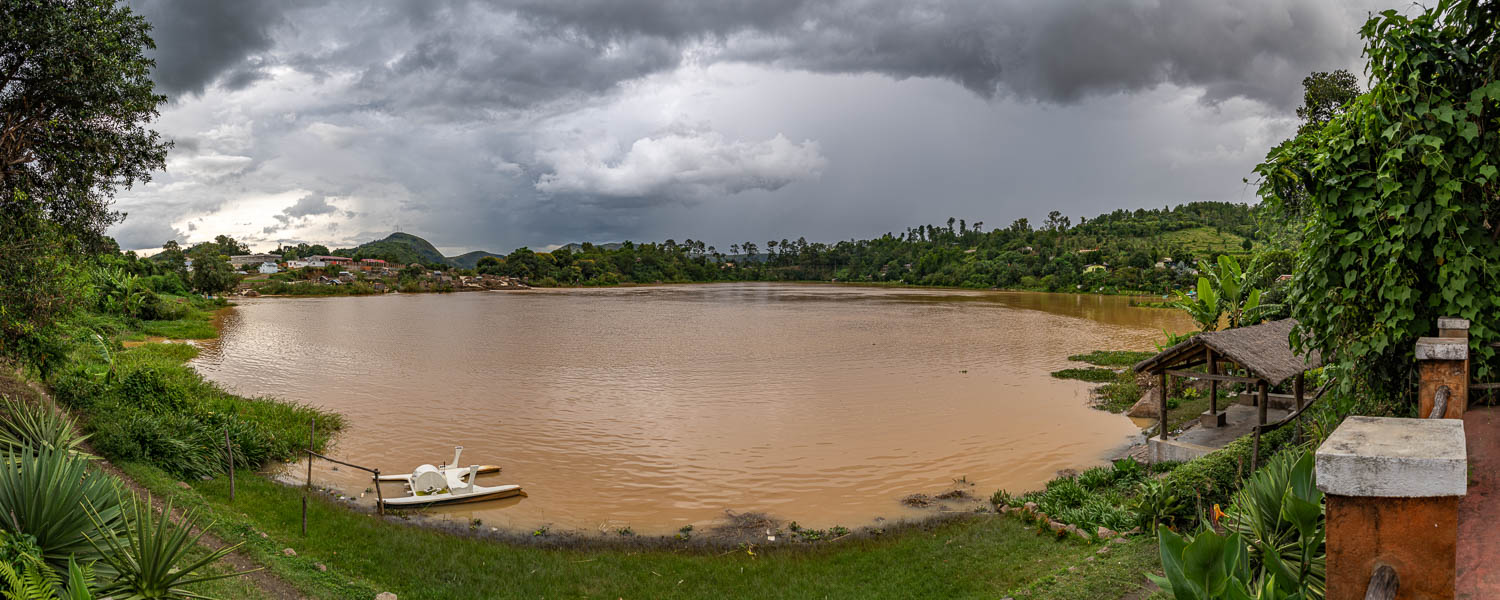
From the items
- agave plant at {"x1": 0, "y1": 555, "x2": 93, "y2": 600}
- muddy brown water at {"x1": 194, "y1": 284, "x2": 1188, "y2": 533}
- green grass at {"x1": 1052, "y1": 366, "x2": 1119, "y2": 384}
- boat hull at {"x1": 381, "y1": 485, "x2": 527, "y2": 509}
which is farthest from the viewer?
green grass at {"x1": 1052, "y1": 366, "x2": 1119, "y2": 384}

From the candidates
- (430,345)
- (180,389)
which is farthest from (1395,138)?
(430,345)

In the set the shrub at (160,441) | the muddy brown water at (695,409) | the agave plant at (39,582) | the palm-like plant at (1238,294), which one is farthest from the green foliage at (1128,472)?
the shrub at (160,441)

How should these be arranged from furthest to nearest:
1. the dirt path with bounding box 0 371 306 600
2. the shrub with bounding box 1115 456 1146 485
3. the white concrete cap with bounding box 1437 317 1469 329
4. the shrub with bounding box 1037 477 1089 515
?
the shrub with bounding box 1115 456 1146 485
the shrub with bounding box 1037 477 1089 515
the dirt path with bounding box 0 371 306 600
the white concrete cap with bounding box 1437 317 1469 329

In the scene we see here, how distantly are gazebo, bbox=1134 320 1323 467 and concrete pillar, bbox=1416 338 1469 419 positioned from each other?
695cm

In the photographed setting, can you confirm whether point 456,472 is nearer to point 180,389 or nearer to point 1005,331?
point 180,389

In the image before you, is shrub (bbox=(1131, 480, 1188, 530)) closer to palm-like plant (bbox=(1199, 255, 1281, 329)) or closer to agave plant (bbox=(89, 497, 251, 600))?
agave plant (bbox=(89, 497, 251, 600))

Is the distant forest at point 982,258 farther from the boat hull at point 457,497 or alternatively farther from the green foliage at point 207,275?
the boat hull at point 457,497

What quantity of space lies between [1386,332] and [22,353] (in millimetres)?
15586

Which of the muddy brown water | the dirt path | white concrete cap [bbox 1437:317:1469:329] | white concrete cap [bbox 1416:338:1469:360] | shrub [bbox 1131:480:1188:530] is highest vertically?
white concrete cap [bbox 1437:317:1469:329]

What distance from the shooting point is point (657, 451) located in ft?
51.1

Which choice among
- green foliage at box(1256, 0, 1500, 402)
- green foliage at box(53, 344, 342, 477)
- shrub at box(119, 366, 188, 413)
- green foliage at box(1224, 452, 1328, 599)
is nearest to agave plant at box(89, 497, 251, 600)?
green foliage at box(1224, 452, 1328, 599)

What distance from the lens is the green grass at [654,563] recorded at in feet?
24.6

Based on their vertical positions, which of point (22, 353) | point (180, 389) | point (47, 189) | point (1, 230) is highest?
point (47, 189)

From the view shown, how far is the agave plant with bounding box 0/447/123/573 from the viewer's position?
4.93 m
